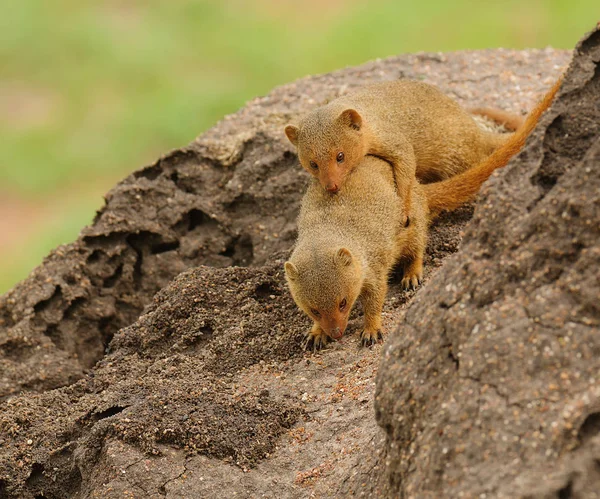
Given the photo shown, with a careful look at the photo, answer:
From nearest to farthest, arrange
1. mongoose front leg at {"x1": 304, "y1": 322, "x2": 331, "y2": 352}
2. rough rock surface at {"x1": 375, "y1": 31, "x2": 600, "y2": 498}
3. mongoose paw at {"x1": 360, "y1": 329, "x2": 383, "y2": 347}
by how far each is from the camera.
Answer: rough rock surface at {"x1": 375, "y1": 31, "x2": 600, "y2": 498}
mongoose paw at {"x1": 360, "y1": 329, "x2": 383, "y2": 347}
mongoose front leg at {"x1": 304, "y1": 322, "x2": 331, "y2": 352}

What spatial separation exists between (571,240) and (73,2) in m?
11.9

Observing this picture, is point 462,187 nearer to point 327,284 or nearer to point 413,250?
point 413,250

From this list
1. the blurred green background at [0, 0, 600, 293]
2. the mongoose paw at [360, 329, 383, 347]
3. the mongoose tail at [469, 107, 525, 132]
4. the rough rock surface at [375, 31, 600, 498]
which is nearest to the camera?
the rough rock surface at [375, 31, 600, 498]

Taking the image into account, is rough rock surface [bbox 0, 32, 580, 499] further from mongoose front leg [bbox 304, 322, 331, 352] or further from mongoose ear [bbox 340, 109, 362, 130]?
mongoose ear [bbox 340, 109, 362, 130]

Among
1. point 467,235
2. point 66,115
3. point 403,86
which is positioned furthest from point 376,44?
point 467,235

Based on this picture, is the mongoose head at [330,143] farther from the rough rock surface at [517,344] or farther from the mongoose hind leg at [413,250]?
the rough rock surface at [517,344]

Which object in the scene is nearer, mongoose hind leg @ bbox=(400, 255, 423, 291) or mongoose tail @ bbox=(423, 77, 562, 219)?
mongoose hind leg @ bbox=(400, 255, 423, 291)

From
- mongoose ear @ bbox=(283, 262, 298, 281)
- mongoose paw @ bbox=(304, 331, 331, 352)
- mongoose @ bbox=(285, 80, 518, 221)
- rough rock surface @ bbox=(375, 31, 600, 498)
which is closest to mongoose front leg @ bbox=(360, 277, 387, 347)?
mongoose paw @ bbox=(304, 331, 331, 352)

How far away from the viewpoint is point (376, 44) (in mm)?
11547

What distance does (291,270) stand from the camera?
427 centimetres

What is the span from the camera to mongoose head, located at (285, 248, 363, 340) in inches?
165

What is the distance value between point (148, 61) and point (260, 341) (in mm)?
8384

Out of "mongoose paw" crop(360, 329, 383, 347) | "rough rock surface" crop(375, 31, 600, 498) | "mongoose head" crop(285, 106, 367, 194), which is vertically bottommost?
"rough rock surface" crop(375, 31, 600, 498)

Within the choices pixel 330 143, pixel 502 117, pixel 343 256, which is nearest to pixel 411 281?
pixel 343 256
